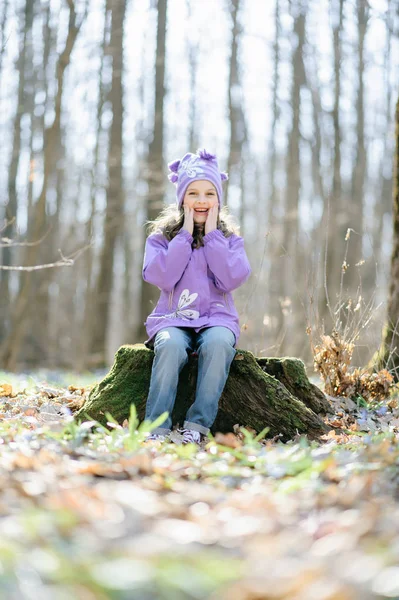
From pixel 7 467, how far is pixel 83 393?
2.50 meters

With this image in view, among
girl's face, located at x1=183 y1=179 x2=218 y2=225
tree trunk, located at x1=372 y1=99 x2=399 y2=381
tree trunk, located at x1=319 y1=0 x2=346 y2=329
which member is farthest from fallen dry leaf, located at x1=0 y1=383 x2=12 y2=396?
tree trunk, located at x1=319 y1=0 x2=346 y2=329

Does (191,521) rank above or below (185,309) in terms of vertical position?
below

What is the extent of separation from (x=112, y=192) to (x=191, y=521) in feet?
36.4

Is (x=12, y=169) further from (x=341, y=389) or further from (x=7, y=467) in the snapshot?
(x=7, y=467)

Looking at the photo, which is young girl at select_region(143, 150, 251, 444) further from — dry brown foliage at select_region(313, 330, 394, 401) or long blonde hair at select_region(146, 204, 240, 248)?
dry brown foliage at select_region(313, 330, 394, 401)

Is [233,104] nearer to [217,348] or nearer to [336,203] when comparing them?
[336,203]

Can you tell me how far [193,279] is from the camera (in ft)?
13.6

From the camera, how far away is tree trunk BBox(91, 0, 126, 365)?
38.7 feet

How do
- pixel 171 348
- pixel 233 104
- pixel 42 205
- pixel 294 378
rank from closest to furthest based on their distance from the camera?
pixel 171 348 < pixel 294 378 < pixel 42 205 < pixel 233 104

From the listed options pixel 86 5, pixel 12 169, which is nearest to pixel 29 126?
pixel 12 169

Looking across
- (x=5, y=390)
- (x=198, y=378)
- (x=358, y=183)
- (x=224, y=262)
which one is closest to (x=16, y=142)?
(x=358, y=183)

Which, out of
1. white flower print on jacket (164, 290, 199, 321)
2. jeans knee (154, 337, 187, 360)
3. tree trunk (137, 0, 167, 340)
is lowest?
jeans knee (154, 337, 187, 360)

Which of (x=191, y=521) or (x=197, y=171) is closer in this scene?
(x=191, y=521)

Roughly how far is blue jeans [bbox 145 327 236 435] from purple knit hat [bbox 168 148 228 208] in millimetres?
1137
